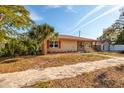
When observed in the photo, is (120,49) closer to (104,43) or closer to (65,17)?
(104,43)

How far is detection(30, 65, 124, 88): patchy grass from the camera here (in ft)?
27.5

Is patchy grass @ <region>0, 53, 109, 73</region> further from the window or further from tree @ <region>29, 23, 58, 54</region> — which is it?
the window

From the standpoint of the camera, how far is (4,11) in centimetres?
1078

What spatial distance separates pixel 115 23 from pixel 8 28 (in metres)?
27.8

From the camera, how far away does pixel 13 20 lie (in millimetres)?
12562

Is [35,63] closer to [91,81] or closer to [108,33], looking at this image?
[91,81]

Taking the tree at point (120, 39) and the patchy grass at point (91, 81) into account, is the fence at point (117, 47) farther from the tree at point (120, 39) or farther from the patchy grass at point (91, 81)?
the patchy grass at point (91, 81)

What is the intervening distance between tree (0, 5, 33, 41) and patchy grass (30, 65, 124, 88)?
15.6 ft

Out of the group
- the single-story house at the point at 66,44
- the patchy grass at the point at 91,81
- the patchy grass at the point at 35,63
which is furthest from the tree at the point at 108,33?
Answer: the patchy grass at the point at 91,81

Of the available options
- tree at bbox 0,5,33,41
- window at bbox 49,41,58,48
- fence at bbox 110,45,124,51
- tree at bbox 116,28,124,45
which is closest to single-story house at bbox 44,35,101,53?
window at bbox 49,41,58,48

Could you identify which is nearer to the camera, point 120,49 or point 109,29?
point 120,49

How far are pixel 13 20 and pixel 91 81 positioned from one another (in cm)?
627

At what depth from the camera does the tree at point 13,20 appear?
38.9 feet

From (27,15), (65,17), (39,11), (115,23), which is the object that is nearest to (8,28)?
(27,15)
